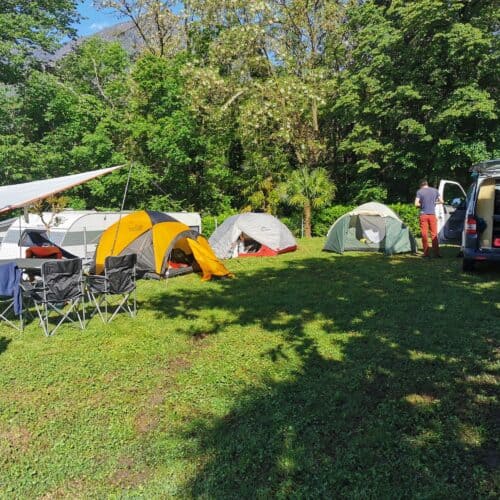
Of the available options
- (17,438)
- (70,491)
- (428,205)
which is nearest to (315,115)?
(428,205)

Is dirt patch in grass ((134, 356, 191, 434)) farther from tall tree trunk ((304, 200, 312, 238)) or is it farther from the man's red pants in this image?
tall tree trunk ((304, 200, 312, 238))

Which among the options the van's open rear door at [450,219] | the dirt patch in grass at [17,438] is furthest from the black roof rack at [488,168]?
the dirt patch in grass at [17,438]

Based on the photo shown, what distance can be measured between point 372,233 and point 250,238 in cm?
349

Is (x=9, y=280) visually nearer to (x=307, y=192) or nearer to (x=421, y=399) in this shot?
(x=421, y=399)

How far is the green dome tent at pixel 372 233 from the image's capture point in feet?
38.1

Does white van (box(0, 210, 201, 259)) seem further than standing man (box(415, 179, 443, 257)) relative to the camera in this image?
Yes

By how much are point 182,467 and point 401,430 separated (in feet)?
5.24

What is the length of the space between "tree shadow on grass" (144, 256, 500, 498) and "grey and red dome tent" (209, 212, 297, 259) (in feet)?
18.0

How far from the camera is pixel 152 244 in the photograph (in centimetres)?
982

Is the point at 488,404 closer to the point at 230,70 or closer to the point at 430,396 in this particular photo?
the point at 430,396

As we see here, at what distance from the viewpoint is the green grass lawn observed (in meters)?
2.78

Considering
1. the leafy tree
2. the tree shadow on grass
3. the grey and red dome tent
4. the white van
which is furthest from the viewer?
the leafy tree

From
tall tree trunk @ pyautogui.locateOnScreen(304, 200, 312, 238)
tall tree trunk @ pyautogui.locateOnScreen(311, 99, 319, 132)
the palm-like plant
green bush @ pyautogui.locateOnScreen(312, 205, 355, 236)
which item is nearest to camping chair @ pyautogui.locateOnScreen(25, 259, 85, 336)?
the palm-like plant

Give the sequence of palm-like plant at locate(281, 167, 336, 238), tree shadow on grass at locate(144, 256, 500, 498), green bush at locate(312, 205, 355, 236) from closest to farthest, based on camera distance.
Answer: tree shadow on grass at locate(144, 256, 500, 498) < palm-like plant at locate(281, 167, 336, 238) < green bush at locate(312, 205, 355, 236)
